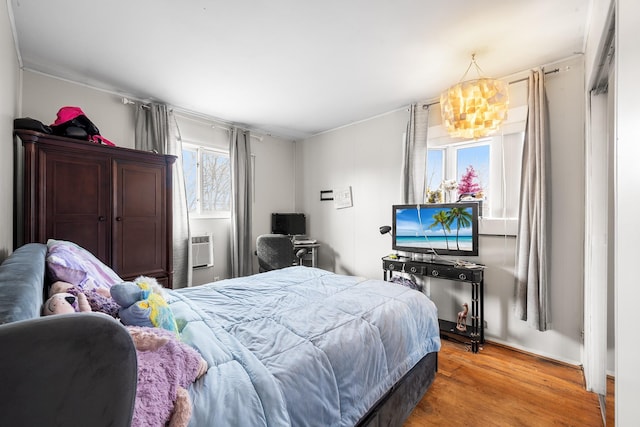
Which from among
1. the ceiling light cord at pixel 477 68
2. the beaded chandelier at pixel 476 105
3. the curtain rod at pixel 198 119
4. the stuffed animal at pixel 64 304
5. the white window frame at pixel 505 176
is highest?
the ceiling light cord at pixel 477 68

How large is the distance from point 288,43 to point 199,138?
216 cm

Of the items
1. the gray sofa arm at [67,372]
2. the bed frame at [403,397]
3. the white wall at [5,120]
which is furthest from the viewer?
the white wall at [5,120]

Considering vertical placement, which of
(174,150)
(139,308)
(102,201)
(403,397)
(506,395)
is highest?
(174,150)

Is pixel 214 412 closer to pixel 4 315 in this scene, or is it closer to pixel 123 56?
pixel 4 315

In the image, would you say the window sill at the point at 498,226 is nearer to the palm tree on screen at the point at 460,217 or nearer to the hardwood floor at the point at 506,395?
the palm tree on screen at the point at 460,217

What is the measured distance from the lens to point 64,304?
91cm

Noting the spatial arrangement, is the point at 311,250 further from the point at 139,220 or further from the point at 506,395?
the point at 506,395

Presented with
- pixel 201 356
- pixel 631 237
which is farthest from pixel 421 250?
pixel 201 356

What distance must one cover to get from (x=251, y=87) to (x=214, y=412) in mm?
2916

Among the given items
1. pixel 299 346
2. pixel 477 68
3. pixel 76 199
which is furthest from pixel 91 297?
pixel 477 68

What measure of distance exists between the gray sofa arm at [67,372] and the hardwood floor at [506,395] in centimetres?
178

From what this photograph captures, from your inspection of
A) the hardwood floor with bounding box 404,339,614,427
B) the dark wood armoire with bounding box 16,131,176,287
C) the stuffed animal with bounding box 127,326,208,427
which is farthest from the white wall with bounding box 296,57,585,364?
the stuffed animal with bounding box 127,326,208,427

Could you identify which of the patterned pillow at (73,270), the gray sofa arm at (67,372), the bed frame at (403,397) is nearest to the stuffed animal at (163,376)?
the gray sofa arm at (67,372)

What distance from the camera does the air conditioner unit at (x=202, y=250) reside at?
11.9ft
